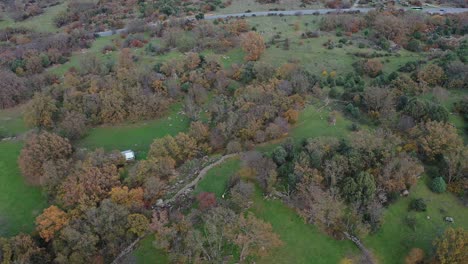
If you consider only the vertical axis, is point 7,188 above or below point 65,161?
below

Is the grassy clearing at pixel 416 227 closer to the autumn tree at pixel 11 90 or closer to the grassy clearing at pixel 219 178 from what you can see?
the grassy clearing at pixel 219 178

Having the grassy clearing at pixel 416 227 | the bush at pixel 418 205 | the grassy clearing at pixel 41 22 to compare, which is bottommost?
the grassy clearing at pixel 416 227

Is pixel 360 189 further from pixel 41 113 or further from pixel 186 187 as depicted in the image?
pixel 41 113

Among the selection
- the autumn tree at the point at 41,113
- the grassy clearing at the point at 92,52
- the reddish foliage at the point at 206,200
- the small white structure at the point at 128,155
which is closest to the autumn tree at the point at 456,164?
the reddish foliage at the point at 206,200

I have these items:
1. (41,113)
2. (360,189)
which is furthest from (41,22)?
(360,189)

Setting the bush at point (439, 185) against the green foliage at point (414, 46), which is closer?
the bush at point (439, 185)

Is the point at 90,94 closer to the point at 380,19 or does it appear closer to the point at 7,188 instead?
the point at 7,188

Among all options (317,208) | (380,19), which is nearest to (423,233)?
(317,208)
